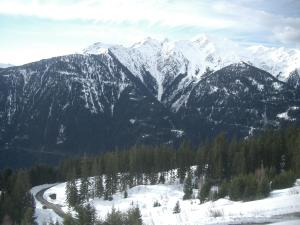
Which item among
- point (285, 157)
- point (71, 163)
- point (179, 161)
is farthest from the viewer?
point (71, 163)

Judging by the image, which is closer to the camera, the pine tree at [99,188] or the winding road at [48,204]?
the winding road at [48,204]

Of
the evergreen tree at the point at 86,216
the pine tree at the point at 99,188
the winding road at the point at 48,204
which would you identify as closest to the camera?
the evergreen tree at the point at 86,216

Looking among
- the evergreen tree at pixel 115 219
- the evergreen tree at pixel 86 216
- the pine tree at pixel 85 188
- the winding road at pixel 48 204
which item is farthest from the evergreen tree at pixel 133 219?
the pine tree at pixel 85 188

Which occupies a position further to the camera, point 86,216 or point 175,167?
point 175,167

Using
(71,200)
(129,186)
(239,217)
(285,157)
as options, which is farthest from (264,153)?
(239,217)

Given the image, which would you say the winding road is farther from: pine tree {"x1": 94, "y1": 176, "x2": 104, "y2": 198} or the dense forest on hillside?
pine tree {"x1": 94, "y1": 176, "x2": 104, "y2": 198}

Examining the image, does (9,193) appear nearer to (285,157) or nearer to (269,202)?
(285,157)

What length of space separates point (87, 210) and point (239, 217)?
64.9 feet

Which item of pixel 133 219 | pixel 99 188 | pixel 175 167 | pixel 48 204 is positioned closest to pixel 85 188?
pixel 99 188

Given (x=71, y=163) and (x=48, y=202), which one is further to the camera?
(x=71, y=163)

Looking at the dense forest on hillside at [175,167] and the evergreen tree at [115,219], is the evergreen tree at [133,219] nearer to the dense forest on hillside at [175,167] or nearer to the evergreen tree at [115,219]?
the evergreen tree at [115,219]

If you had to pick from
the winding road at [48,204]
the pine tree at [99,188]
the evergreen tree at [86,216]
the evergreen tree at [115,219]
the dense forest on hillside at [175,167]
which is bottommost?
the winding road at [48,204]

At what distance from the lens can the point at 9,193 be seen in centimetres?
9112

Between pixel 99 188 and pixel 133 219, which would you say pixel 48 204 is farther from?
pixel 133 219
